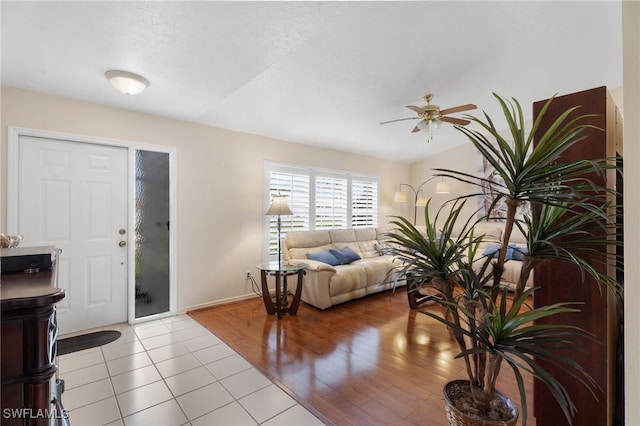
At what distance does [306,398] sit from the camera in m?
2.02

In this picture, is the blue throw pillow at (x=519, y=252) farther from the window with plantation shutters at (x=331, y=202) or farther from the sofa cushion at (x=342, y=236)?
the window with plantation shutters at (x=331, y=202)

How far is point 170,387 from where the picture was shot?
2150 mm

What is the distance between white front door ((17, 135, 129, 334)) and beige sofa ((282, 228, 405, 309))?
2121 millimetres

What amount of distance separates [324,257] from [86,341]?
111 inches

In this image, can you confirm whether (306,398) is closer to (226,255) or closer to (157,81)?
(226,255)

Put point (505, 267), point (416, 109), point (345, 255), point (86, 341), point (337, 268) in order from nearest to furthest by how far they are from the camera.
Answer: point (86, 341) → point (416, 109) → point (337, 268) → point (505, 267) → point (345, 255)

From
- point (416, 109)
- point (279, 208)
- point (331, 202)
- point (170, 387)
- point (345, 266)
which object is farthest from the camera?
point (331, 202)

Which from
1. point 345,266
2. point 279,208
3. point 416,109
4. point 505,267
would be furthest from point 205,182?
point 505,267

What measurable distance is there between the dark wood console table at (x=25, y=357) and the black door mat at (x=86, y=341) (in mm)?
2450

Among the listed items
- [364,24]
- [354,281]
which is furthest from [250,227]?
[364,24]

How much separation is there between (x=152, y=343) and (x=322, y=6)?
130 inches

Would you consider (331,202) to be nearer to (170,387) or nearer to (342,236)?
(342,236)

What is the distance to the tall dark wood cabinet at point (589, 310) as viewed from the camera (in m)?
1.30

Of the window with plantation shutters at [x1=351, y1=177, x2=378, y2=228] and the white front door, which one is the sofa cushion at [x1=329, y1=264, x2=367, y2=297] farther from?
the white front door
